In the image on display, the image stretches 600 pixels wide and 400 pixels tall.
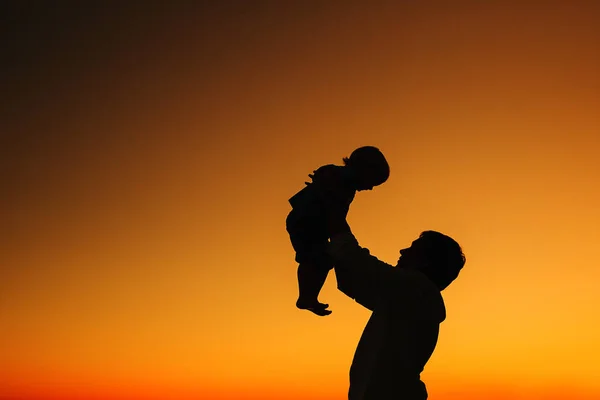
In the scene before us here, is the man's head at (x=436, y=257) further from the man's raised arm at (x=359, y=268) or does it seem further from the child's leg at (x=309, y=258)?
the child's leg at (x=309, y=258)

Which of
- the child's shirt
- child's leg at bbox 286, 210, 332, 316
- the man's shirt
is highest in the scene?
Answer: the child's shirt

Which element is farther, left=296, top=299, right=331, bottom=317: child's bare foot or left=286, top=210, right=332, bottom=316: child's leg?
left=296, top=299, right=331, bottom=317: child's bare foot


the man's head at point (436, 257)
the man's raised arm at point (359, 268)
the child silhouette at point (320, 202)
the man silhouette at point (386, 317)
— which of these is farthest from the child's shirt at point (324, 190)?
the man's head at point (436, 257)

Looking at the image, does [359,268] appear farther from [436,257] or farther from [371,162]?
[371,162]

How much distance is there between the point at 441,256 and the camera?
4168mm

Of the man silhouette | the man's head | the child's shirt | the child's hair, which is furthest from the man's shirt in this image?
the child's hair

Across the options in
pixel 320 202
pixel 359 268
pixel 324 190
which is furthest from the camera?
pixel 320 202

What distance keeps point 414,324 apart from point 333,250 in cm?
67

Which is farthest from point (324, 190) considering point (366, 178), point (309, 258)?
point (309, 258)

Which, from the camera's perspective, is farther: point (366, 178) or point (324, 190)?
point (366, 178)

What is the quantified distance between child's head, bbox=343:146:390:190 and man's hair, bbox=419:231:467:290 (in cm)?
52

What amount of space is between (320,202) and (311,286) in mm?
624

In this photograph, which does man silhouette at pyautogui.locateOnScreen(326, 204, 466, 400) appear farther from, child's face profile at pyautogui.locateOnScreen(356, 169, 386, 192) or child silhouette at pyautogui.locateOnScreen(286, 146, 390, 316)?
child's face profile at pyautogui.locateOnScreen(356, 169, 386, 192)

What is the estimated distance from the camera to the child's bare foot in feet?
14.8
